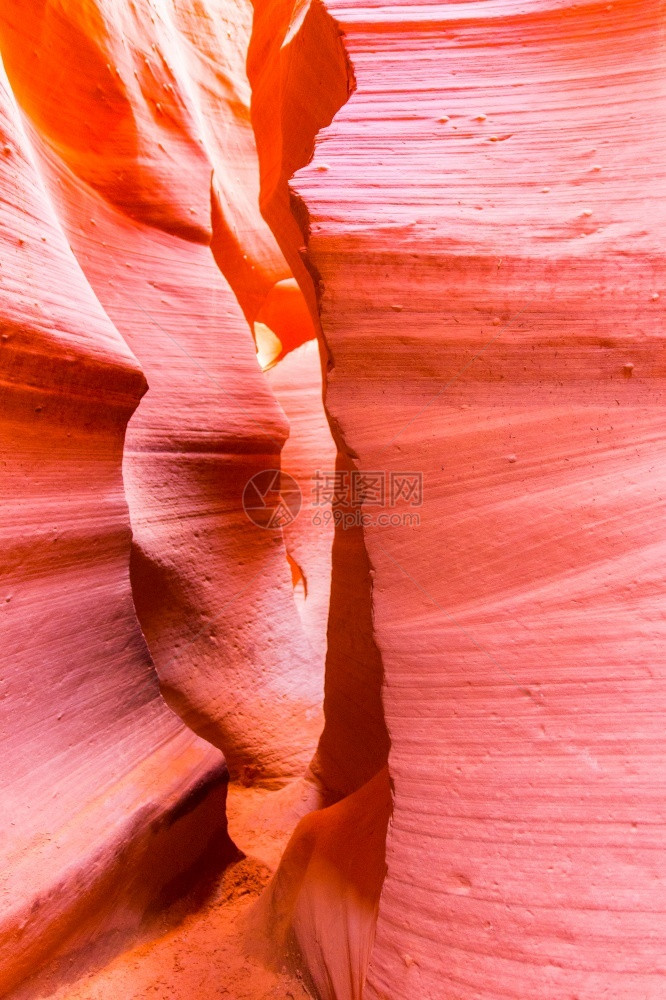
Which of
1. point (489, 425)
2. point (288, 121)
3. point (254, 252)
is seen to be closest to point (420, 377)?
point (489, 425)

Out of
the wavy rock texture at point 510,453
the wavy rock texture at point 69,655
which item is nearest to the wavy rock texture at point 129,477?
the wavy rock texture at point 69,655

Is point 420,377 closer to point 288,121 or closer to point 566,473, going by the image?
point 566,473

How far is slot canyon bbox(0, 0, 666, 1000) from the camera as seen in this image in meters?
1.01

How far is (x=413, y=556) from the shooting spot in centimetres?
122

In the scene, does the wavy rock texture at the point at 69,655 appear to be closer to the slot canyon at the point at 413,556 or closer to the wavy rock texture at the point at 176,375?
the slot canyon at the point at 413,556

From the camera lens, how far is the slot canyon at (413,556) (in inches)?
39.8

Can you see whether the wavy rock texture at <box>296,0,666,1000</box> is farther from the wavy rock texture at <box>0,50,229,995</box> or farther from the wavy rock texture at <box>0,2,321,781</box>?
the wavy rock texture at <box>0,2,321,781</box>

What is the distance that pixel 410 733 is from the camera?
1127 mm

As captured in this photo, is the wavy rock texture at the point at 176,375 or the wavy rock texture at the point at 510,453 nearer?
the wavy rock texture at the point at 510,453

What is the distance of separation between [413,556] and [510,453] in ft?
0.91

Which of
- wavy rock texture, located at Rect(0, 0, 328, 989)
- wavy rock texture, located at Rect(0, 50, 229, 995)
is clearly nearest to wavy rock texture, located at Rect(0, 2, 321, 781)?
wavy rock texture, located at Rect(0, 0, 328, 989)

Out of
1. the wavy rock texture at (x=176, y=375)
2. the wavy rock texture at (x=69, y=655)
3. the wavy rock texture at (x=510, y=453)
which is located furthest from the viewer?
the wavy rock texture at (x=176, y=375)

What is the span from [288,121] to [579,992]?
2.35 meters

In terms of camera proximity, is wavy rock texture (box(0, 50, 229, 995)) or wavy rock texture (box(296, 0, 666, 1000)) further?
wavy rock texture (box(0, 50, 229, 995))
